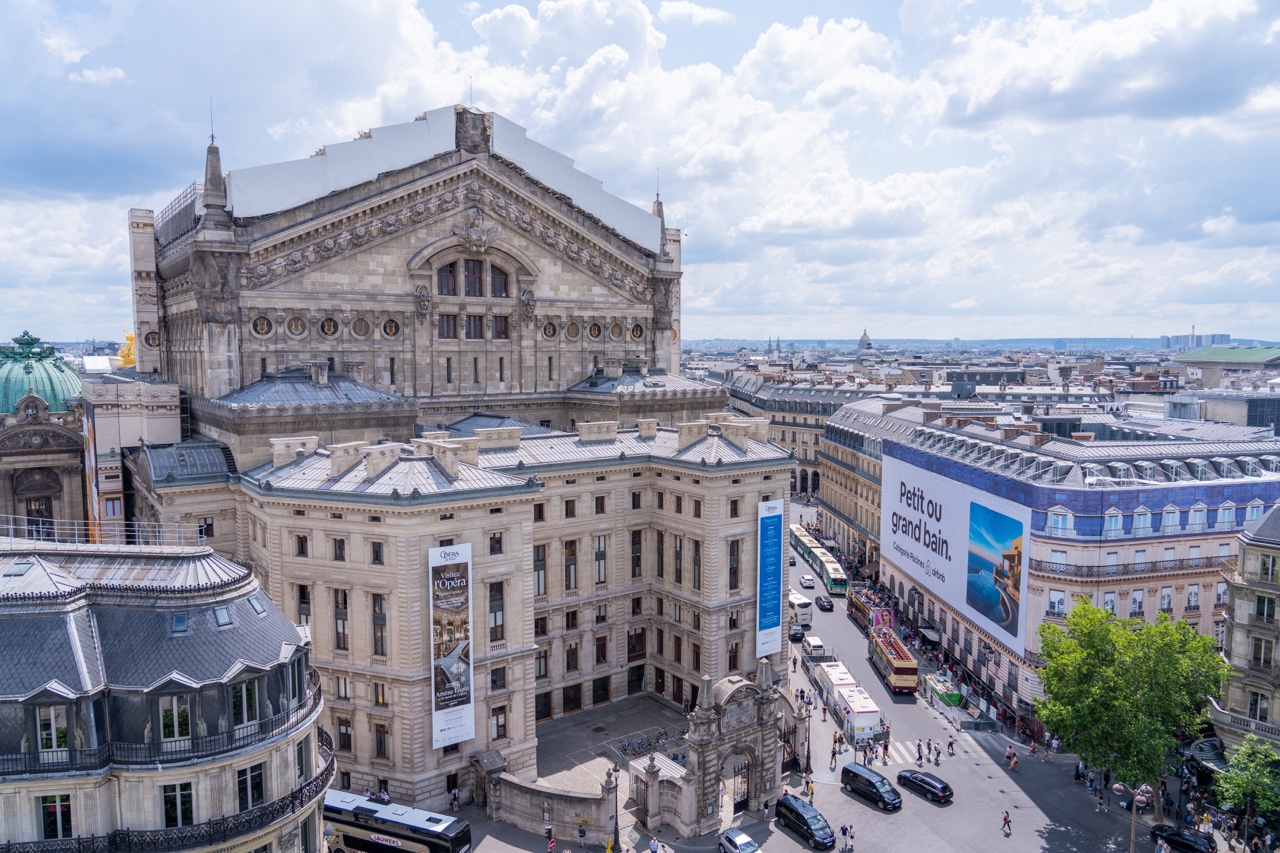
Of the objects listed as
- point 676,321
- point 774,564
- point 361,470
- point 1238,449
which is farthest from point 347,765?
point 1238,449

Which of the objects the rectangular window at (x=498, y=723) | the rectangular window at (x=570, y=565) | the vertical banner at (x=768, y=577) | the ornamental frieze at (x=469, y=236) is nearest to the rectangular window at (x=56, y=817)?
the rectangular window at (x=498, y=723)

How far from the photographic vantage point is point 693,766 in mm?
55031

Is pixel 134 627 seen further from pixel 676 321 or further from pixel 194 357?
pixel 676 321

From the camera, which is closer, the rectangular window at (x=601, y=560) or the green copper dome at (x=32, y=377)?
the rectangular window at (x=601, y=560)

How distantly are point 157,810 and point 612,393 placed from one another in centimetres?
5137

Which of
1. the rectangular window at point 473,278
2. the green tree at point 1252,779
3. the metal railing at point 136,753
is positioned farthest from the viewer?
the rectangular window at point 473,278

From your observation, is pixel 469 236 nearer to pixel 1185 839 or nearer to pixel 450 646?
pixel 450 646

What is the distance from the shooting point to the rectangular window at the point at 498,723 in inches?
2238

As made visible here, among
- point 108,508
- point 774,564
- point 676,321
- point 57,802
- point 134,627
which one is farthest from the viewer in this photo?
point 676,321

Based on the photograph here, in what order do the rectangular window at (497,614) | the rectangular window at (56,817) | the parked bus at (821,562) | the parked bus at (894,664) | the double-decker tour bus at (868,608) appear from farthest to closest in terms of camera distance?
1. the parked bus at (821,562)
2. the double-decker tour bus at (868,608)
3. the parked bus at (894,664)
4. the rectangular window at (497,614)
5. the rectangular window at (56,817)

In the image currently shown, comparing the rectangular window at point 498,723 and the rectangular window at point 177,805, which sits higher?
the rectangular window at point 177,805

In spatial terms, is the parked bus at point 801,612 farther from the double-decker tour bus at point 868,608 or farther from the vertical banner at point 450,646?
the vertical banner at point 450,646

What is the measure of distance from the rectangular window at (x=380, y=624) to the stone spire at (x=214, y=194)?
1267 inches

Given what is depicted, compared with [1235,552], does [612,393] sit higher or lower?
higher
